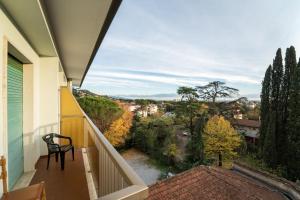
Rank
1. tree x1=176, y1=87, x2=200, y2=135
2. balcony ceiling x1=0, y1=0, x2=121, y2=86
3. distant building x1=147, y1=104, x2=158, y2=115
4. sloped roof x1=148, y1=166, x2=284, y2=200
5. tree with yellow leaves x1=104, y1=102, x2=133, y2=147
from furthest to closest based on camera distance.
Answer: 1. distant building x1=147, y1=104, x2=158, y2=115
2. tree x1=176, y1=87, x2=200, y2=135
3. tree with yellow leaves x1=104, y1=102, x2=133, y2=147
4. sloped roof x1=148, y1=166, x2=284, y2=200
5. balcony ceiling x1=0, y1=0, x2=121, y2=86

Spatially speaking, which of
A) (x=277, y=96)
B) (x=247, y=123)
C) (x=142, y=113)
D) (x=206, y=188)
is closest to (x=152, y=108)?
(x=142, y=113)

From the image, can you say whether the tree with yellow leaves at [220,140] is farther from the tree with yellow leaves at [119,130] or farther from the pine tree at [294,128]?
the tree with yellow leaves at [119,130]

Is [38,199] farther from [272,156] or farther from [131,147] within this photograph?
[131,147]

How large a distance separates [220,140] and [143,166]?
786 cm

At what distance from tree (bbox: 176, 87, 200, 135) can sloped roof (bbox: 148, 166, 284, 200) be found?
1402 cm

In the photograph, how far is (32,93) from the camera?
13.1 feet

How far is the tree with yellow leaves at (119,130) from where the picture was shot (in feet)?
64.5

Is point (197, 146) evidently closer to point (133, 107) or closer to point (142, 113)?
point (142, 113)

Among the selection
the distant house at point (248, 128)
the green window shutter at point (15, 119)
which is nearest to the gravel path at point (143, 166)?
the green window shutter at point (15, 119)

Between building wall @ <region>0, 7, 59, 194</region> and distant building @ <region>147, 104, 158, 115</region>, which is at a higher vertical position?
building wall @ <region>0, 7, 59, 194</region>

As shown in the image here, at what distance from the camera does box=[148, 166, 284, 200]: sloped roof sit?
810 centimetres

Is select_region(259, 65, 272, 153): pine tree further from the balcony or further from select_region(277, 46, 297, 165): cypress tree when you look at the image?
the balcony

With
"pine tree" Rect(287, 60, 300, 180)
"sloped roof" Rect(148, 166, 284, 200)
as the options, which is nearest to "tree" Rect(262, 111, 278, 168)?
"pine tree" Rect(287, 60, 300, 180)

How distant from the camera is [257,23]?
11.8m
